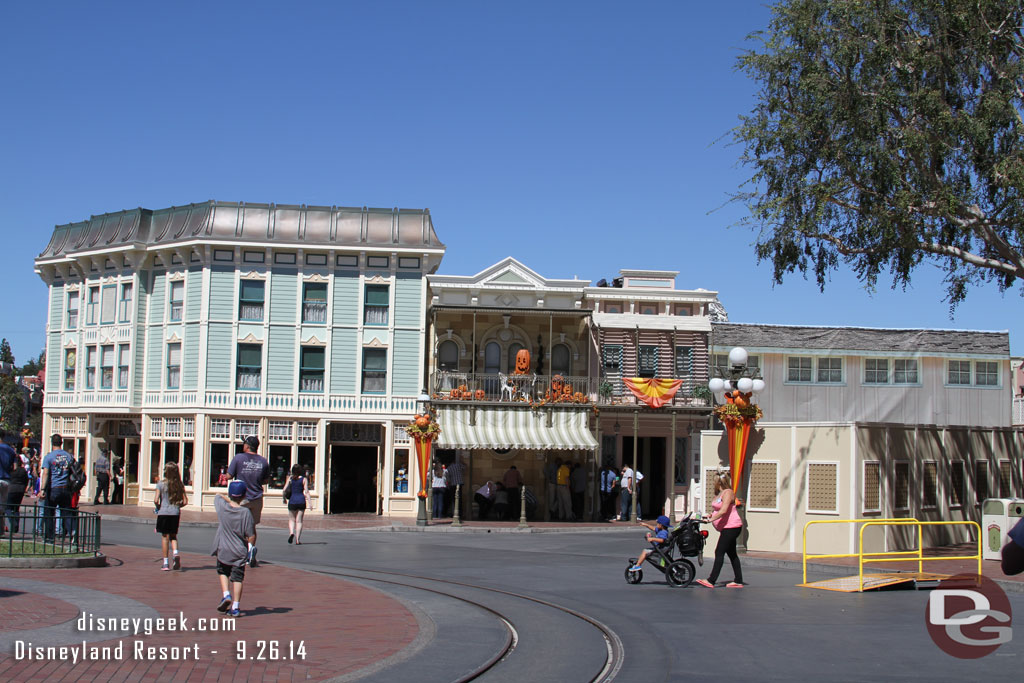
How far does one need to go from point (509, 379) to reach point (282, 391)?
25.3 ft

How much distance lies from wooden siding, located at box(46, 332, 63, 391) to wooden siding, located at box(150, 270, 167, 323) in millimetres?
5001

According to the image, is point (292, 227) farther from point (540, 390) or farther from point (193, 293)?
point (540, 390)

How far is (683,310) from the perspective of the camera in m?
36.7

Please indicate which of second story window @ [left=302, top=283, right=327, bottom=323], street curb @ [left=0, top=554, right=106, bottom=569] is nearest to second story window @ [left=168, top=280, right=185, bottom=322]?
second story window @ [left=302, top=283, right=327, bottom=323]

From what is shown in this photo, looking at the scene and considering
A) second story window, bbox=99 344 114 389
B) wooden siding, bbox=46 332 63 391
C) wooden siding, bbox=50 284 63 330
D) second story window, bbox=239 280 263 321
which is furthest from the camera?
wooden siding, bbox=50 284 63 330

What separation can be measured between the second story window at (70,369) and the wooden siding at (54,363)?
267mm

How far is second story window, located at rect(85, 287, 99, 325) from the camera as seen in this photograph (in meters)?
38.3

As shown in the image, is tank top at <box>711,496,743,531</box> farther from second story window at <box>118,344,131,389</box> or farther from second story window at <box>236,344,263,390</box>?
second story window at <box>118,344,131,389</box>

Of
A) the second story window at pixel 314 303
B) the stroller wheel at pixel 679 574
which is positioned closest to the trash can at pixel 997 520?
the stroller wheel at pixel 679 574

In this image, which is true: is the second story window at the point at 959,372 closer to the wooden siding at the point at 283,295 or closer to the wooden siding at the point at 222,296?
the wooden siding at the point at 283,295

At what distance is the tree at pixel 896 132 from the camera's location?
773 inches

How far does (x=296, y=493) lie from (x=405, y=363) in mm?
15090

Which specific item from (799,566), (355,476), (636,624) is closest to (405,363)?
(355,476)

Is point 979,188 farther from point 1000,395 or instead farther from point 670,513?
point 1000,395
